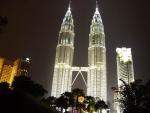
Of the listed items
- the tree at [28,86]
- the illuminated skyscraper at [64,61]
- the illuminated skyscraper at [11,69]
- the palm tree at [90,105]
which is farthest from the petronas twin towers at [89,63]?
the tree at [28,86]

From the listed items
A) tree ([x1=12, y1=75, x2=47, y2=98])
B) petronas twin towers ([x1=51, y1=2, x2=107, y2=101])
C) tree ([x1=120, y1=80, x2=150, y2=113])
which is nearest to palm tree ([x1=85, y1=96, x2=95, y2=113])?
tree ([x1=12, y1=75, x2=47, y2=98])

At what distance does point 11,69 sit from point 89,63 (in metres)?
54.9

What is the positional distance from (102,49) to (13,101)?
17485 cm

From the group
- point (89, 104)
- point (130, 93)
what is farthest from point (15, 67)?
point (130, 93)

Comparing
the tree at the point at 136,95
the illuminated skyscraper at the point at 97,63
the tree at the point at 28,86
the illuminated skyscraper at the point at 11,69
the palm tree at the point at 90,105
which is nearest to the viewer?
the tree at the point at 136,95

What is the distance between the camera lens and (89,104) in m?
77.8

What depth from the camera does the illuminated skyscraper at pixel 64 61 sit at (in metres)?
168

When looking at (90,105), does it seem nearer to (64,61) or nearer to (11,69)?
(11,69)

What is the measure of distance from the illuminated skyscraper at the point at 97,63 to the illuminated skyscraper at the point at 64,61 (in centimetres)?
1414

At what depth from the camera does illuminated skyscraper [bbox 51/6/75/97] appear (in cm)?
16825

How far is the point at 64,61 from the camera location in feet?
581

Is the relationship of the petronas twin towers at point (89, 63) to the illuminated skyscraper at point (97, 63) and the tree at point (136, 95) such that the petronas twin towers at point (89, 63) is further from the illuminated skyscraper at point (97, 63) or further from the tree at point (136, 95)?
the tree at point (136, 95)

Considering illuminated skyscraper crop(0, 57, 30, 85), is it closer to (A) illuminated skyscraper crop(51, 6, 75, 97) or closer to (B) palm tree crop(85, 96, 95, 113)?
(A) illuminated skyscraper crop(51, 6, 75, 97)

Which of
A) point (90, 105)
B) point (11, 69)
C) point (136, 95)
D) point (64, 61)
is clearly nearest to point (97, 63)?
point (64, 61)
